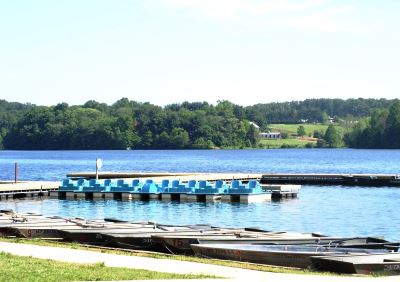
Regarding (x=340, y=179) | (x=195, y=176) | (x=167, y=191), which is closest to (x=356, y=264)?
(x=167, y=191)

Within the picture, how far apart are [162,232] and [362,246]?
225 inches

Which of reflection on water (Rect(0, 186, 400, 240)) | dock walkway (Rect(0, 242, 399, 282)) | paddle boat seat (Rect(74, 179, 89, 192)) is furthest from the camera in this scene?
paddle boat seat (Rect(74, 179, 89, 192))

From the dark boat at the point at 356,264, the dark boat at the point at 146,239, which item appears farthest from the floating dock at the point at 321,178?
the dark boat at the point at 356,264

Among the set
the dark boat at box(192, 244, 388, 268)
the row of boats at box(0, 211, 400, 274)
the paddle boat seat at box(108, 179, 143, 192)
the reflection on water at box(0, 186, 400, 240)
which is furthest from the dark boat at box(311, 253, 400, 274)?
the paddle boat seat at box(108, 179, 143, 192)

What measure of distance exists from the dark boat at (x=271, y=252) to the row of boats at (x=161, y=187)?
30528mm

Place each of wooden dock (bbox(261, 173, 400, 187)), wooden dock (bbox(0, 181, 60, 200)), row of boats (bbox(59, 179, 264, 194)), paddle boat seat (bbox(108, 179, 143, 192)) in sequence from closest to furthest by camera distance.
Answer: row of boats (bbox(59, 179, 264, 194)) < paddle boat seat (bbox(108, 179, 143, 192)) < wooden dock (bbox(0, 181, 60, 200)) < wooden dock (bbox(261, 173, 400, 187))

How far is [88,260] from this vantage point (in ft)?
66.7

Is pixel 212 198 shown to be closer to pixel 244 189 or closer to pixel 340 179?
pixel 244 189

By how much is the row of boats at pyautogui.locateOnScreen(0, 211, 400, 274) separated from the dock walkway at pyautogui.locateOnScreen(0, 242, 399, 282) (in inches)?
65.0

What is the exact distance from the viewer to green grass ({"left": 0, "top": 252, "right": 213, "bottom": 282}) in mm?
17234

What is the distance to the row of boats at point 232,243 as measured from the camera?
20.1 m

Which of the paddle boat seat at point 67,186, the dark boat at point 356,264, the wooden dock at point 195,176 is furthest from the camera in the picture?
the wooden dock at point 195,176

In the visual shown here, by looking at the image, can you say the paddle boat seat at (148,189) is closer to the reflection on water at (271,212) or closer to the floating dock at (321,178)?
the reflection on water at (271,212)

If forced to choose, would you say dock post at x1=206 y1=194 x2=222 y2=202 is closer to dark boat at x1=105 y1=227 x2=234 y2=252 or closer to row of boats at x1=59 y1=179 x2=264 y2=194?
row of boats at x1=59 y1=179 x2=264 y2=194
